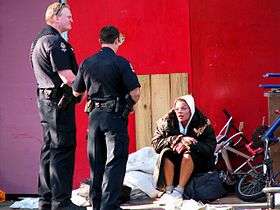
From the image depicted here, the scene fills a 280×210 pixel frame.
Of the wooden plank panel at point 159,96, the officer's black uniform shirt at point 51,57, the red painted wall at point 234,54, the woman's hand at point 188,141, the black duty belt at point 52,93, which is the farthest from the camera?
the wooden plank panel at point 159,96

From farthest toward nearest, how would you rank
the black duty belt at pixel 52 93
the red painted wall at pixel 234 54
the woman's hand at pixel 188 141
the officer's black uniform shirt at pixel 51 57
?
the red painted wall at pixel 234 54, the woman's hand at pixel 188 141, the black duty belt at pixel 52 93, the officer's black uniform shirt at pixel 51 57

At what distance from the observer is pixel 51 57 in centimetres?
554

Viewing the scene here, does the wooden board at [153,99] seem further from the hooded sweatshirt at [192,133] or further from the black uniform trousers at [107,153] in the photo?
the black uniform trousers at [107,153]

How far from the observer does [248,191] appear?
6648mm

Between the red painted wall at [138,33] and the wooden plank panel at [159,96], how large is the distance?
0.10 meters

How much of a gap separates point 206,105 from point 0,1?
2866 mm

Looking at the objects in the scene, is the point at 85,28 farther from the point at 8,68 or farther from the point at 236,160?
the point at 236,160

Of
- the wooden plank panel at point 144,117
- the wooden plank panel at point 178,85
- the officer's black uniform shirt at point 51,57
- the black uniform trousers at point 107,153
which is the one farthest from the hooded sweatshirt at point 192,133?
the officer's black uniform shirt at point 51,57

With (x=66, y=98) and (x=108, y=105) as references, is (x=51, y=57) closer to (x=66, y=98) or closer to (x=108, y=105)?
(x=66, y=98)

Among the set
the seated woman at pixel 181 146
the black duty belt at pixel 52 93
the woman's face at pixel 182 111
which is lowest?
the seated woman at pixel 181 146

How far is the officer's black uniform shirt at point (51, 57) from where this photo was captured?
5.53 metres

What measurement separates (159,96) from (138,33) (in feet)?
2.53

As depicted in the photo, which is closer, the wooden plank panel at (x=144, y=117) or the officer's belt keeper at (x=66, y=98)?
the officer's belt keeper at (x=66, y=98)

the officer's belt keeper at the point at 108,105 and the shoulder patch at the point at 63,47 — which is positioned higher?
the shoulder patch at the point at 63,47
